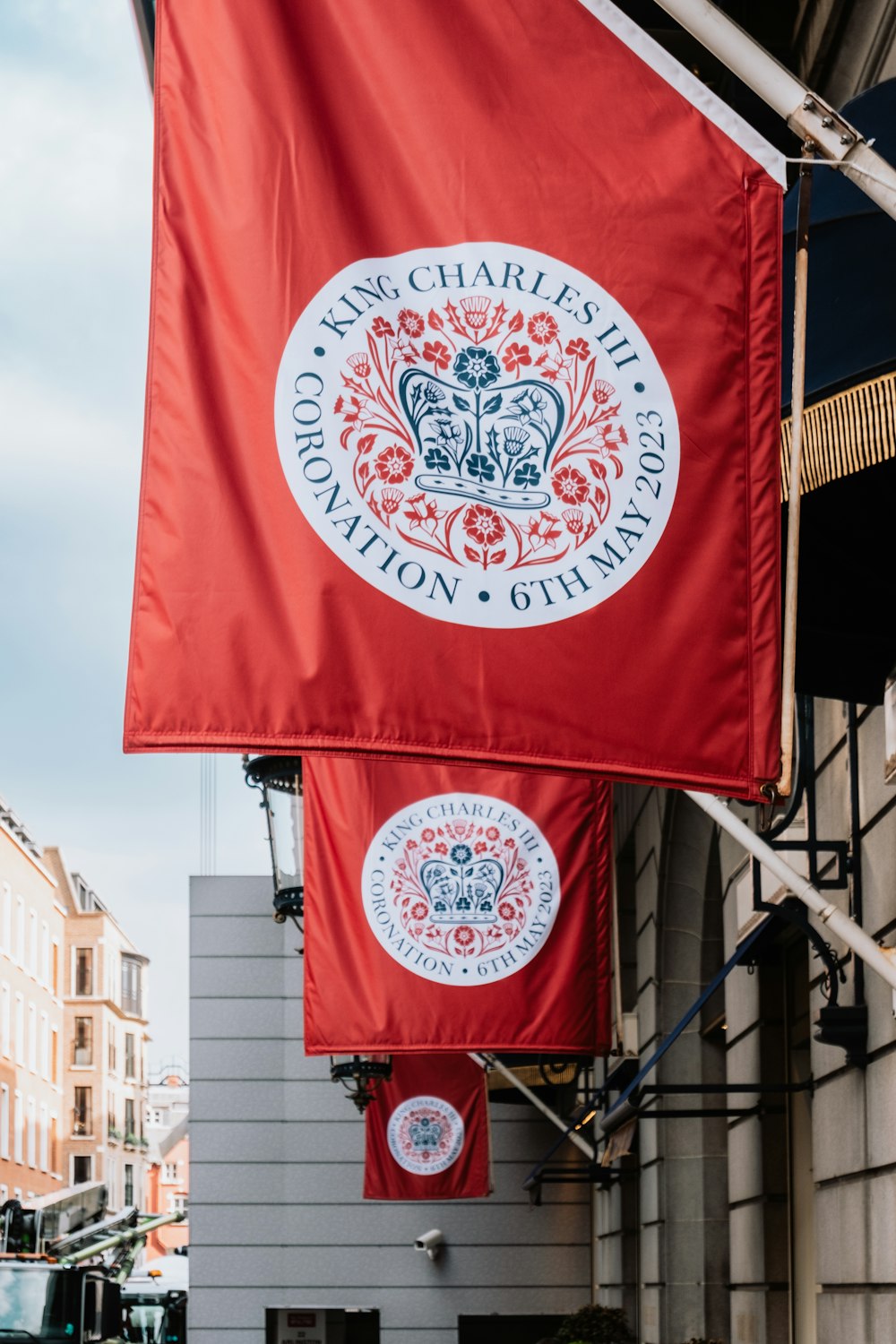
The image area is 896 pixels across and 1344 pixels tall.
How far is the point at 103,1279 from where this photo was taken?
20719 millimetres

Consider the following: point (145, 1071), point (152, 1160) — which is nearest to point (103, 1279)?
point (145, 1071)

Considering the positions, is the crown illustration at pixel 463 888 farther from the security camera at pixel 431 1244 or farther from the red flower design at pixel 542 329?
the security camera at pixel 431 1244

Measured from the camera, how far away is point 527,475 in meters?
5.08

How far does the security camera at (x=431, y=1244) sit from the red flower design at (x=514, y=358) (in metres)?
25.7

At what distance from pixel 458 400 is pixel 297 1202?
26.4m

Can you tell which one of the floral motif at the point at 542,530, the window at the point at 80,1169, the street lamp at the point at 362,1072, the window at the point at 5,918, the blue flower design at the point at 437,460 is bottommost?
the window at the point at 80,1169

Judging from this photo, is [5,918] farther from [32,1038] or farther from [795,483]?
[795,483]

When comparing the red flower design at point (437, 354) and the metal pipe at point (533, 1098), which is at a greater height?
the red flower design at point (437, 354)

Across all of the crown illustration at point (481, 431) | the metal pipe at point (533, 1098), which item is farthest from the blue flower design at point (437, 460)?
the metal pipe at point (533, 1098)

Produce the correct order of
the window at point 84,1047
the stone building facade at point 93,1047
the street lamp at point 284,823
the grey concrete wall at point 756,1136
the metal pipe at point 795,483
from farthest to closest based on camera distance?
the window at point 84,1047 < the stone building facade at point 93,1047 < the street lamp at point 284,823 < the grey concrete wall at point 756,1136 < the metal pipe at point 795,483

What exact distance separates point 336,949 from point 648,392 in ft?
21.7

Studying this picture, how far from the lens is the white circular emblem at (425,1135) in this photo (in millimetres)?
20656

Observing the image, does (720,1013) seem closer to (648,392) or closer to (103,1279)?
(103,1279)

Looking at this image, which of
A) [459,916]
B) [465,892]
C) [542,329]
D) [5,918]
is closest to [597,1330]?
[459,916]
